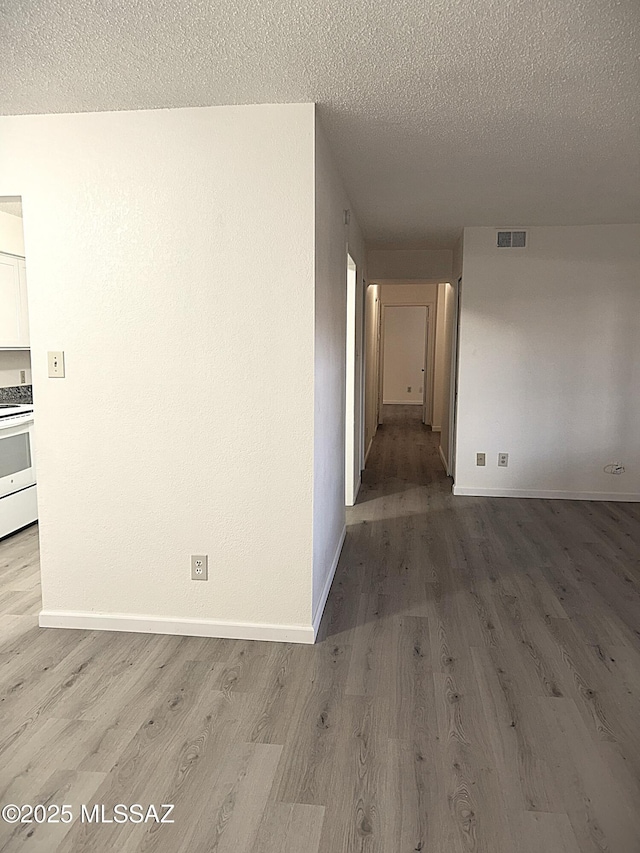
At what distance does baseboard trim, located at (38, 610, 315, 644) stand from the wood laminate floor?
6cm

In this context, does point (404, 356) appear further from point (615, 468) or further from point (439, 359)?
point (615, 468)

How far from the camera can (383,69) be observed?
7.39 ft

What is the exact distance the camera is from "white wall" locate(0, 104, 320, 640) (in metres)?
2.72

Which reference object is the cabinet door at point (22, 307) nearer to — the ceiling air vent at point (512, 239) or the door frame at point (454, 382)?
the door frame at point (454, 382)

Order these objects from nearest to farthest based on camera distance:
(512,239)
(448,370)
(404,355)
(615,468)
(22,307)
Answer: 1. (22,307)
2. (512,239)
3. (615,468)
4. (448,370)
5. (404,355)

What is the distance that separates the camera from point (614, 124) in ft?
9.20

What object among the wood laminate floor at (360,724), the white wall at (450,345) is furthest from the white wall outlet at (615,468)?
the wood laminate floor at (360,724)

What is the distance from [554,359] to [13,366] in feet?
15.2

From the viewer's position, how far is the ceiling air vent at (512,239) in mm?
Result: 5398

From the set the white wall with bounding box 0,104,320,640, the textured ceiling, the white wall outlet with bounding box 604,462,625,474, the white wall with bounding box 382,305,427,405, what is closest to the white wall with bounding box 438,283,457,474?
the white wall outlet with bounding box 604,462,625,474

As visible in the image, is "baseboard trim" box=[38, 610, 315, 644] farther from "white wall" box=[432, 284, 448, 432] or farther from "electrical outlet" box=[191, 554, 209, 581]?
"white wall" box=[432, 284, 448, 432]

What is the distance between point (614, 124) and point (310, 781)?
295 cm

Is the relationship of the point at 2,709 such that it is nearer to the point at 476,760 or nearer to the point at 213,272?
the point at 476,760

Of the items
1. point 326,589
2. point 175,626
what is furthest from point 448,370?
point 175,626
